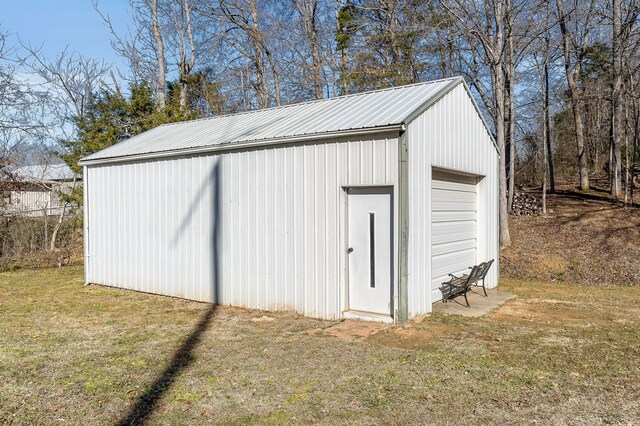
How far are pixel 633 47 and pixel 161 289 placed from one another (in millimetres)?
16622

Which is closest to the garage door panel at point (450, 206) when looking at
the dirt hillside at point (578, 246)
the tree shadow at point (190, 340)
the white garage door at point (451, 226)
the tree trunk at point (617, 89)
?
the white garage door at point (451, 226)

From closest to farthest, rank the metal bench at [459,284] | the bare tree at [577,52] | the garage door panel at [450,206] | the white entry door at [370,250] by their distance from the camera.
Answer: the white entry door at [370,250]
the metal bench at [459,284]
the garage door panel at [450,206]
the bare tree at [577,52]

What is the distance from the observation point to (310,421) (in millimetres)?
3666

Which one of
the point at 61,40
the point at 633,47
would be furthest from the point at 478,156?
the point at 61,40

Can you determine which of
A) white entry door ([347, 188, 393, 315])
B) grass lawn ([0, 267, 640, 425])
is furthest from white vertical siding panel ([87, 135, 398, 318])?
grass lawn ([0, 267, 640, 425])

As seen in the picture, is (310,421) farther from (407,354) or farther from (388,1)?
(388,1)

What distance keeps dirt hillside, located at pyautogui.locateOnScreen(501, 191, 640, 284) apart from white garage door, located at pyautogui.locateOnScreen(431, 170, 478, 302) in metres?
3.24

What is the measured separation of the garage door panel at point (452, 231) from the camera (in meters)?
8.01

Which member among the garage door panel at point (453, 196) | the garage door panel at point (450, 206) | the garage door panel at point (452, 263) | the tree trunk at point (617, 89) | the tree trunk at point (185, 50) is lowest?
the garage door panel at point (452, 263)

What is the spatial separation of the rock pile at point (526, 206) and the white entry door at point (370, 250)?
1046 centimetres

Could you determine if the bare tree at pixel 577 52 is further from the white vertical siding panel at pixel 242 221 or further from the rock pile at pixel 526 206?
the white vertical siding panel at pixel 242 221

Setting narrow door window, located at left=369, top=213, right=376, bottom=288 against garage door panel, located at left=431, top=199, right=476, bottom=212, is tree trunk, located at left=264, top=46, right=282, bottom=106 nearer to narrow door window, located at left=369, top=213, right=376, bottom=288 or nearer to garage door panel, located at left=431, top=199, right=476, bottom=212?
garage door panel, located at left=431, top=199, right=476, bottom=212

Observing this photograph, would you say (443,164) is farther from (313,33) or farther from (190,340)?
(313,33)

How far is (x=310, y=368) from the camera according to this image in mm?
4883
